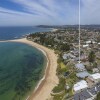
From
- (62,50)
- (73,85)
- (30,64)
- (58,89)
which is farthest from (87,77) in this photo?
(62,50)

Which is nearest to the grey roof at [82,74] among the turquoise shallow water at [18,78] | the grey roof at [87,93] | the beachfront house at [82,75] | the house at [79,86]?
the beachfront house at [82,75]

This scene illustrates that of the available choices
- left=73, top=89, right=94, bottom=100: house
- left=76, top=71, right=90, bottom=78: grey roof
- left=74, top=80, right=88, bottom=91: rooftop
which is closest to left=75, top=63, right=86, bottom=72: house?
left=76, top=71, right=90, bottom=78: grey roof

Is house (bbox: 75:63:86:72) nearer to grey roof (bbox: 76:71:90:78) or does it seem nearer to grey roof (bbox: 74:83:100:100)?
grey roof (bbox: 76:71:90:78)

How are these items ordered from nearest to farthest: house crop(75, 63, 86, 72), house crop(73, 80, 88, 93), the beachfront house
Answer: house crop(73, 80, 88, 93) → the beachfront house → house crop(75, 63, 86, 72)

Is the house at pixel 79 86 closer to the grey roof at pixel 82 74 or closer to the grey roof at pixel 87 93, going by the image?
the grey roof at pixel 87 93

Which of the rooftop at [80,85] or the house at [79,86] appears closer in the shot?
the house at [79,86]

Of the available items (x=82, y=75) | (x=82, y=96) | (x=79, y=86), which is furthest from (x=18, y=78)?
(x=82, y=96)

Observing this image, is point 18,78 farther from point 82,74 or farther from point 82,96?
point 82,96

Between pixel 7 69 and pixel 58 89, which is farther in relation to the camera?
pixel 7 69

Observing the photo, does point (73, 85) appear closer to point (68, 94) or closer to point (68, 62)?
point (68, 94)

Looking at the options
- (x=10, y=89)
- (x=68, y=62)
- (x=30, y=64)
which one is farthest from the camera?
(x=30, y=64)

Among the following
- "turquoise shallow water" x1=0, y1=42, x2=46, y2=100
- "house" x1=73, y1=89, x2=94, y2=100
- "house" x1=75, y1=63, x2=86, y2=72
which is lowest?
"turquoise shallow water" x1=0, y1=42, x2=46, y2=100
